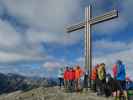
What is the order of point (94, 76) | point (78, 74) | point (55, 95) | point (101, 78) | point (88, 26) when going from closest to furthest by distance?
point (101, 78), point (94, 76), point (55, 95), point (78, 74), point (88, 26)

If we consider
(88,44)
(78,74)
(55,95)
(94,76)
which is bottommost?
(55,95)

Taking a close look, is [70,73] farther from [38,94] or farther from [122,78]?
[122,78]

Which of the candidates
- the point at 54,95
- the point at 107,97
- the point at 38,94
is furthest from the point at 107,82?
the point at 38,94

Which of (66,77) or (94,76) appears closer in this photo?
(94,76)

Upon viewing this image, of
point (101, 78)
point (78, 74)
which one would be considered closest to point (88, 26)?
point (78, 74)

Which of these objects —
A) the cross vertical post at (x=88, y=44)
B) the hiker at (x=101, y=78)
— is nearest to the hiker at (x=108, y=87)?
the hiker at (x=101, y=78)

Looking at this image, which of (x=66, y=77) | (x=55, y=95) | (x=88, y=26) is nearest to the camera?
(x=55, y=95)

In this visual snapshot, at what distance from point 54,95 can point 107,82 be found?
4.93 meters

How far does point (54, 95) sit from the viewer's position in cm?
2681

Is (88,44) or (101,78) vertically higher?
(88,44)

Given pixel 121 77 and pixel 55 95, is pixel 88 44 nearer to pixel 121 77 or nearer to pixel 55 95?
pixel 55 95

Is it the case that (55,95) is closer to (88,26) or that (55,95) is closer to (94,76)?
(94,76)

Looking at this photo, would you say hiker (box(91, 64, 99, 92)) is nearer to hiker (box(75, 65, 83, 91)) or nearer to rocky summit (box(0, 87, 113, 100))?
rocky summit (box(0, 87, 113, 100))

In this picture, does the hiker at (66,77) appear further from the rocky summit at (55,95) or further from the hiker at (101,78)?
the hiker at (101,78)
